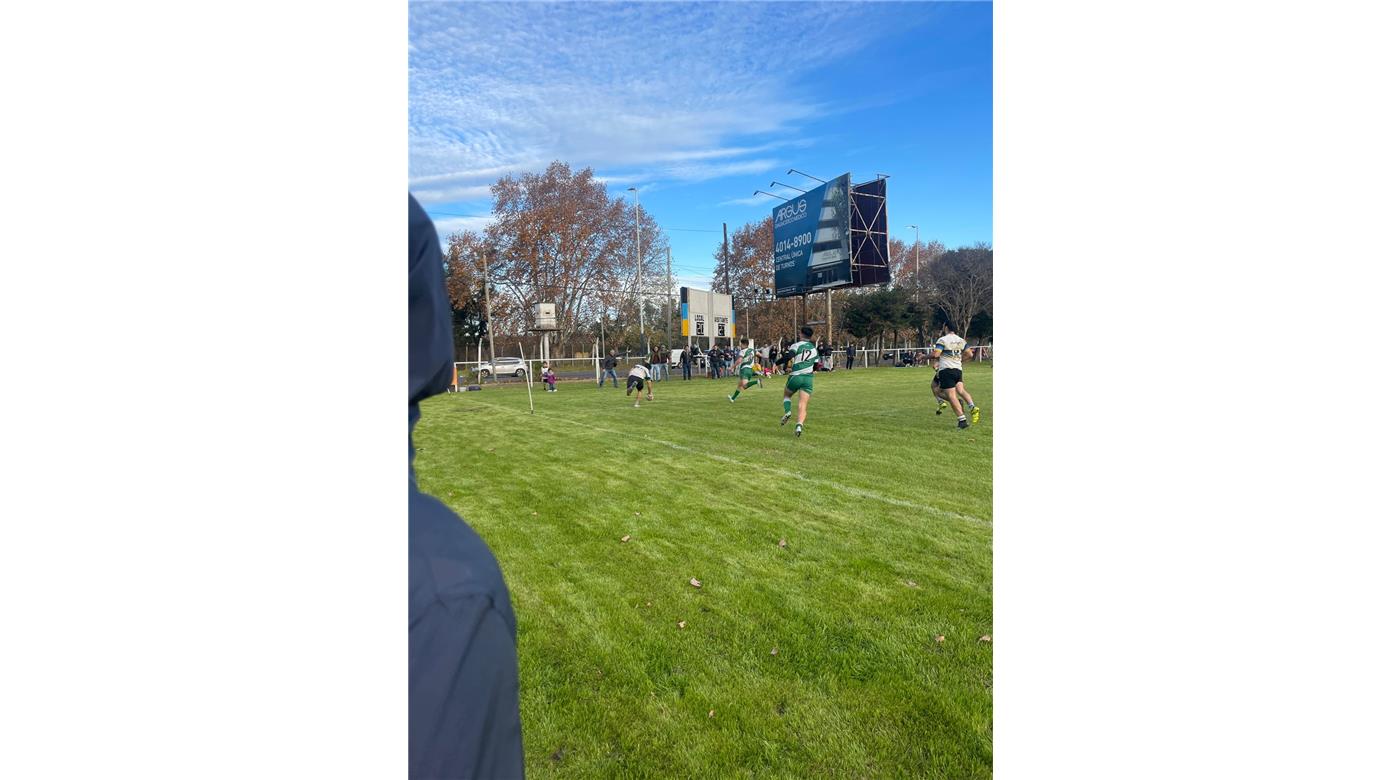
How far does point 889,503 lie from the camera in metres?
3.65

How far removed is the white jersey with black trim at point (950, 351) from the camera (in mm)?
7074

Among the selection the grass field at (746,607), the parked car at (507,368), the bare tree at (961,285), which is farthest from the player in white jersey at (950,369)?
the bare tree at (961,285)

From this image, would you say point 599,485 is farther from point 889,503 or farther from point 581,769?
point 581,769

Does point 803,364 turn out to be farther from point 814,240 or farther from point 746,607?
point 814,240

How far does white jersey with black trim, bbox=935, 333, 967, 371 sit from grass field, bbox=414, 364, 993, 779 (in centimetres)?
197

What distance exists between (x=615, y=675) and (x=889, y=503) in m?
2.31

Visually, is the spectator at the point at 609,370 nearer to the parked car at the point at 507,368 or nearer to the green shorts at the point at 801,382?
the parked car at the point at 507,368

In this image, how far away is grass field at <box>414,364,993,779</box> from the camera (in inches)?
57.8

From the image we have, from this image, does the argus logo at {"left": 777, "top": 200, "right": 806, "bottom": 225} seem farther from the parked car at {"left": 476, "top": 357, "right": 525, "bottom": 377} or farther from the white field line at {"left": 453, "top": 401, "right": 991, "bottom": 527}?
the white field line at {"left": 453, "top": 401, "right": 991, "bottom": 527}

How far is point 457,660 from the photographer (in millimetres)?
530

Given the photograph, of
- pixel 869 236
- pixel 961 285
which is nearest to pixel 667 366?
pixel 869 236

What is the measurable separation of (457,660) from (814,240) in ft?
65.2

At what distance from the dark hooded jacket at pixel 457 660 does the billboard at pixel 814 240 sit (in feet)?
61.1
